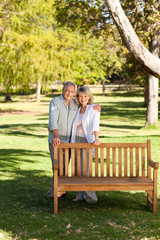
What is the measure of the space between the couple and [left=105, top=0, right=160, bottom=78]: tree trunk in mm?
1917

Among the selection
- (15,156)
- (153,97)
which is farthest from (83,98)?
(153,97)

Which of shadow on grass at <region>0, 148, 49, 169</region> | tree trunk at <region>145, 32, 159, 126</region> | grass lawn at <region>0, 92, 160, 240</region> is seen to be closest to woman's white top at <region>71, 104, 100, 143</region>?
grass lawn at <region>0, 92, 160, 240</region>

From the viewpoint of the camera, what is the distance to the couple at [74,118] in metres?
6.17

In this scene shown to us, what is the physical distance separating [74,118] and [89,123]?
0.27 m

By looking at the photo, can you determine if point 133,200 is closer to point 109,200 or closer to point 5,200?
point 109,200

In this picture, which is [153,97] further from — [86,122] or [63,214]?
[63,214]

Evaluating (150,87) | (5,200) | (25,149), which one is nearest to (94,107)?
(5,200)

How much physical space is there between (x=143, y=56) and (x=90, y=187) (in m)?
3.10

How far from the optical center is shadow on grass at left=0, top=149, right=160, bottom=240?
4.95 m

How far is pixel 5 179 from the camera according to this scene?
8500 mm

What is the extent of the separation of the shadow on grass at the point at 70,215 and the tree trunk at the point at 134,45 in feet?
7.79

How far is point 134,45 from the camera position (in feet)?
25.6

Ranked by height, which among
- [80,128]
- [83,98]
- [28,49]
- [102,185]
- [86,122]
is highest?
[28,49]

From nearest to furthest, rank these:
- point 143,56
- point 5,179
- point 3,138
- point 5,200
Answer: point 5,200 < point 143,56 < point 5,179 < point 3,138
